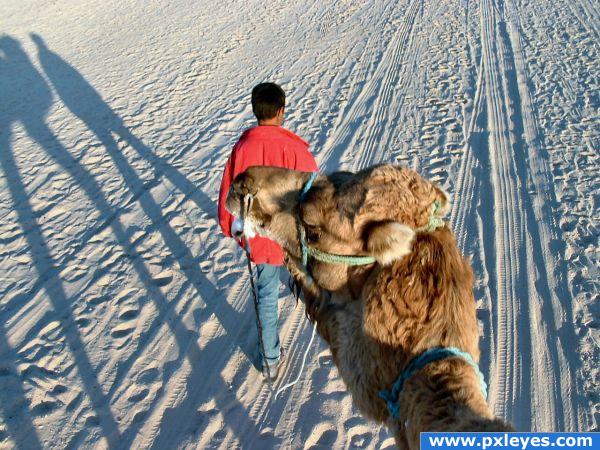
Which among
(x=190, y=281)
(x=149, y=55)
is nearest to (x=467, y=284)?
(x=190, y=281)

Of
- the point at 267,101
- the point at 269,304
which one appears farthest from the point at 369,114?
the point at 267,101

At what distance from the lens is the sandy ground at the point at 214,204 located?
188 inches

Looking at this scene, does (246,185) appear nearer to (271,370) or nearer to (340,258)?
(340,258)

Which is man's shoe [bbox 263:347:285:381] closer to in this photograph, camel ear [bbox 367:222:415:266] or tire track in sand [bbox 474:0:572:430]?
tire track in sand [bbox 474:0:572:430]

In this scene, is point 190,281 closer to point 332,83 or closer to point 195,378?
point 195,378

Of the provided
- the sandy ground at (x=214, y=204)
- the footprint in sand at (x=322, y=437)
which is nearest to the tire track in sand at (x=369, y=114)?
the sandy ground at (x=214, y=204)

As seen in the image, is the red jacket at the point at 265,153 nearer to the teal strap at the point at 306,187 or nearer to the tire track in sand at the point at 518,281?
the teal strap at the point at 306,187

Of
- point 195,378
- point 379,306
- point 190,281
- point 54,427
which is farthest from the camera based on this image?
point 190,281

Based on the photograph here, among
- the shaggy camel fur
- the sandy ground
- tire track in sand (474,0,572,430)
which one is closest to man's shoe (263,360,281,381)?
the sandy ground

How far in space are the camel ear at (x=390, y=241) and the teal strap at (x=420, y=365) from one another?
1.42 feet

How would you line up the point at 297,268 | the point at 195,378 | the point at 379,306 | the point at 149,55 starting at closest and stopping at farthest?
the point at 379,306 < the point at 297,268 < the point at 195,378 < the point at 149,55

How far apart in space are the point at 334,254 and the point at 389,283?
354 mm

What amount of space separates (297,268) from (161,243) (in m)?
4.31

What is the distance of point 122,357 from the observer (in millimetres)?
5297
